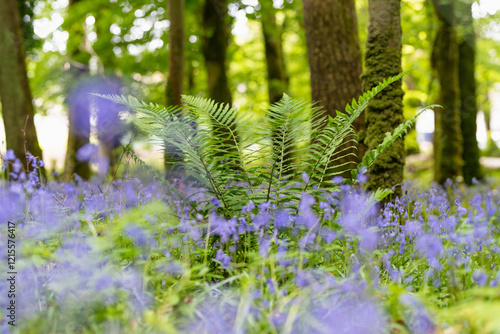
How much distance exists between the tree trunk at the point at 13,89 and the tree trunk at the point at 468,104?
918cm

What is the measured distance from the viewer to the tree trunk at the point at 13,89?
17.7ft

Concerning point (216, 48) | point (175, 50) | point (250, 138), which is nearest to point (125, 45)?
point (216, 48)

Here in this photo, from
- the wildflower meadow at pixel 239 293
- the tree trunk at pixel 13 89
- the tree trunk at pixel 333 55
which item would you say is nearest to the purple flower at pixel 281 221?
the wildflower meadow at pixel 239 293

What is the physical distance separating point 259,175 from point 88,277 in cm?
133

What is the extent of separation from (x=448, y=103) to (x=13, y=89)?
7.92 meters

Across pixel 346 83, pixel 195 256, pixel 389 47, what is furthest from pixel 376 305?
pixel 346 83

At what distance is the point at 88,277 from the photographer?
1.68 meters

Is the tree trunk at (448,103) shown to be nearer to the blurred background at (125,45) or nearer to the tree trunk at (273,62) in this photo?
the blurred background at (125,45)

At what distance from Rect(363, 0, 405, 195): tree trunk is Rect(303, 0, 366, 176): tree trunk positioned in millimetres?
716

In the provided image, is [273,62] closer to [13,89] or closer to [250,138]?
[13,89]

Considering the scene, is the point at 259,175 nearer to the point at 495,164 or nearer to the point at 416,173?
the point at 416,173

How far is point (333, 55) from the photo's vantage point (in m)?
4.39

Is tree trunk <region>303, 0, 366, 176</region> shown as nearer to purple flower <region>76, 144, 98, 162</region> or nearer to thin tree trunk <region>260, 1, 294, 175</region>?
purple flower <region>76, 144, 98, 162</region>

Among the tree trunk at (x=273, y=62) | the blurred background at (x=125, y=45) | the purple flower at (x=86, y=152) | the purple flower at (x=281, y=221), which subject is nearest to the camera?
the purple flower at (x=281, y=221)
